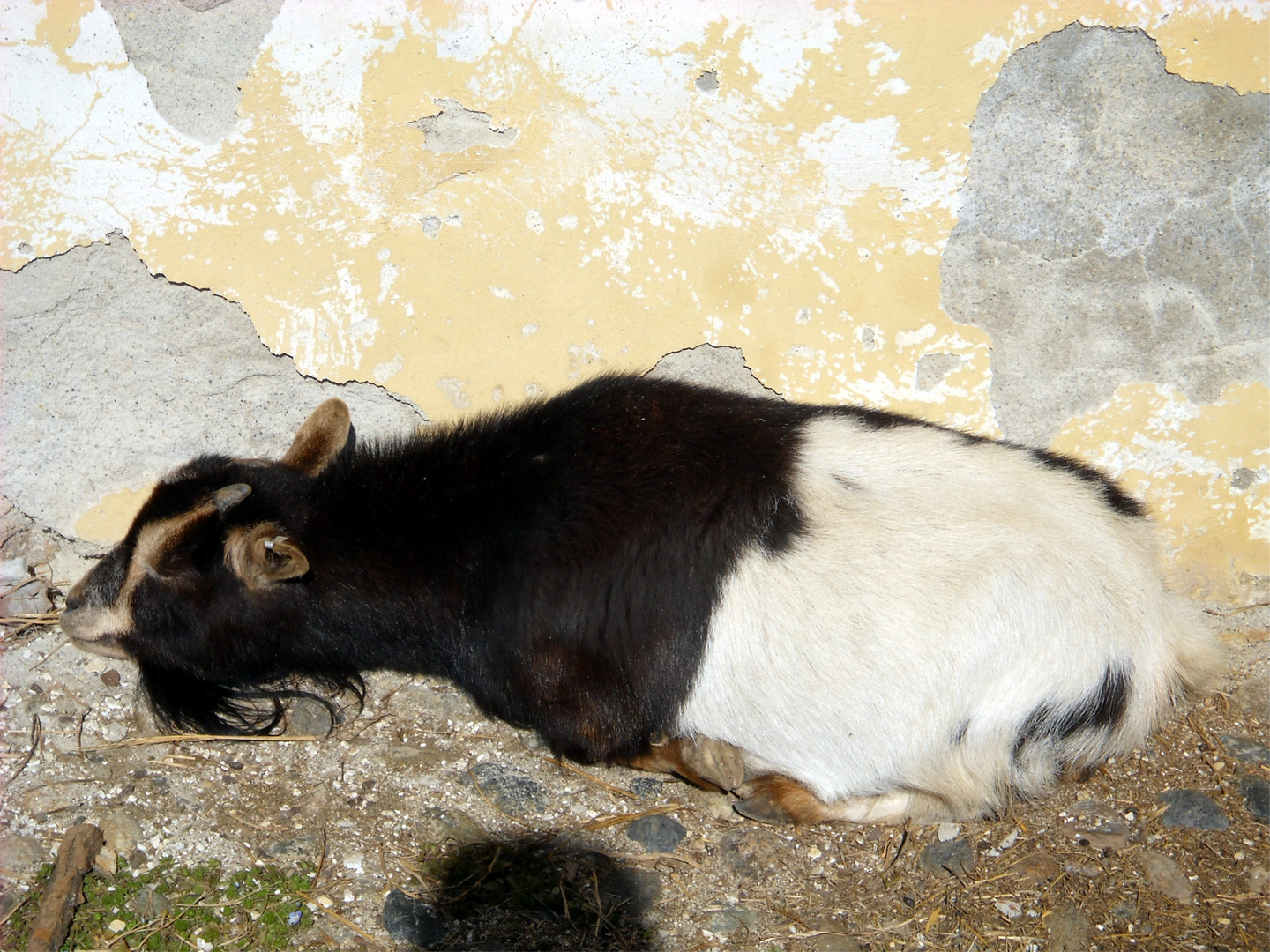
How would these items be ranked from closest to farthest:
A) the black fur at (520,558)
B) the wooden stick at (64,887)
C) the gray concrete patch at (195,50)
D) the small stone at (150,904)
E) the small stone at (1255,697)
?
the wooden stick at (64,887)
the small stone at (150,904)
the black fur at (520,558)
the gray concrete patch at (195,50)
the small stone at (1255,697)

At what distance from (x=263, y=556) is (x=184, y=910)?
3.16 feet

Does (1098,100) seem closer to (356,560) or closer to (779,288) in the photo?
(779,288)

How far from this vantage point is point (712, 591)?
2674 millimetres

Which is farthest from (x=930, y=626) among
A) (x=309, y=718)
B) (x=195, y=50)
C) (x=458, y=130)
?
(x=195, y=50)

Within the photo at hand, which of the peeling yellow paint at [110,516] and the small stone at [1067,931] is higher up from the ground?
the small stone at [1067,931]

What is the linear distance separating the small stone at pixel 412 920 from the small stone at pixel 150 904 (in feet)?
1.92

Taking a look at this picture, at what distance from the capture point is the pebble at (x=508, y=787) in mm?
3023

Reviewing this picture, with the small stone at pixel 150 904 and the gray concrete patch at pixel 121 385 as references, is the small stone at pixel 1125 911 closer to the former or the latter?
the small stone at pixel 150 904

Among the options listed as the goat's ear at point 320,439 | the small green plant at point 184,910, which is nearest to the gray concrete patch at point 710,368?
the goat's ear at point 320,439

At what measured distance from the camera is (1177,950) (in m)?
2.58

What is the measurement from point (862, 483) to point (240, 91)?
8.06 feet

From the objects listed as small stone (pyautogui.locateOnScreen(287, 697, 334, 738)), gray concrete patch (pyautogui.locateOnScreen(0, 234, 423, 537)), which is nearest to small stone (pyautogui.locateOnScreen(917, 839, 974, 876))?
small stone (pyautogui.locateOnScreen(287, 697, 334, 738))

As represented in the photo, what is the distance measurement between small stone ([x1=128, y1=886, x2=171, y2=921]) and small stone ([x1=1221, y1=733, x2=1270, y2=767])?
130 inches

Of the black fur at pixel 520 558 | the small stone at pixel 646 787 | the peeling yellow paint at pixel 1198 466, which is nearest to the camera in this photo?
the black fur at pixel 520 558
